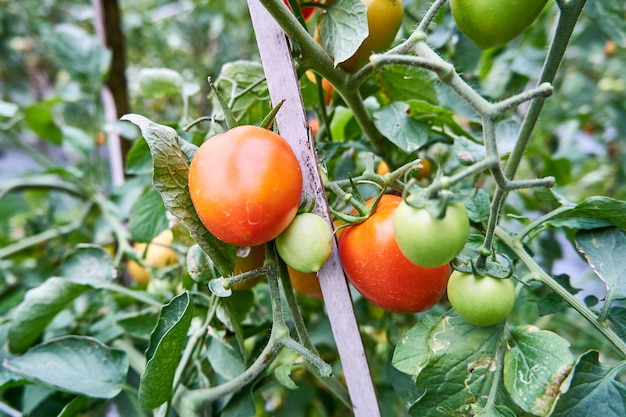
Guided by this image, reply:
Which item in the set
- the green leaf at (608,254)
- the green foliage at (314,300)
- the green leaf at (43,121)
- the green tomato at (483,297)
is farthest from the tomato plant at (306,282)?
the green leaf at (43,121)

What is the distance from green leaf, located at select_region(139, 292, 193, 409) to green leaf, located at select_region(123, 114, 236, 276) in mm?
46

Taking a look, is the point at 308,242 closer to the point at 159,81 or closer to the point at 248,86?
the point at 248,86

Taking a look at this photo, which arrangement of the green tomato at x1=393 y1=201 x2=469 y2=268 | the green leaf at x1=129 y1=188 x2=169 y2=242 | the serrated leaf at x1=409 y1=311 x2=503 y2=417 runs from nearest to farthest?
the green tomato at x1=393 y1=201 x2=469 y2=268
the serrated leaf at x1=409 y1=311 x2=503 y2=417
the green leaf at x1=129 y1=188 x2=169 y2=242

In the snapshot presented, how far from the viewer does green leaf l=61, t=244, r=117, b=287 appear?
688 millimetres

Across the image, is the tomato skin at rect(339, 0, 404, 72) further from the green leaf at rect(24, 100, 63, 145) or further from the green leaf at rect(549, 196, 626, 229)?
the green leaf at rect(24, 100, 63, 145)

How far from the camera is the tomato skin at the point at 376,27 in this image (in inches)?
18.5

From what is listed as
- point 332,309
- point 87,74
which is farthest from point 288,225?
point 87,74

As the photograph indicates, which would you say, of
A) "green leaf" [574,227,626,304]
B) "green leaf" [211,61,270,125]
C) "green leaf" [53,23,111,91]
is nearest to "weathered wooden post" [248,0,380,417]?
"green leaf" [211,61,270,125]

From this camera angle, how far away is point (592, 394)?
0.41 m

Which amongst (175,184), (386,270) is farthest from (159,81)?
(386,270)

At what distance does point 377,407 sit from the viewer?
1.32ft

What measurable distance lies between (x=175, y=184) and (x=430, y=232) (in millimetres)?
214

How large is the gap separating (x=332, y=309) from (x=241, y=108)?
0.93ft

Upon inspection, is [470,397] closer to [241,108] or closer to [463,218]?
[463,218]
